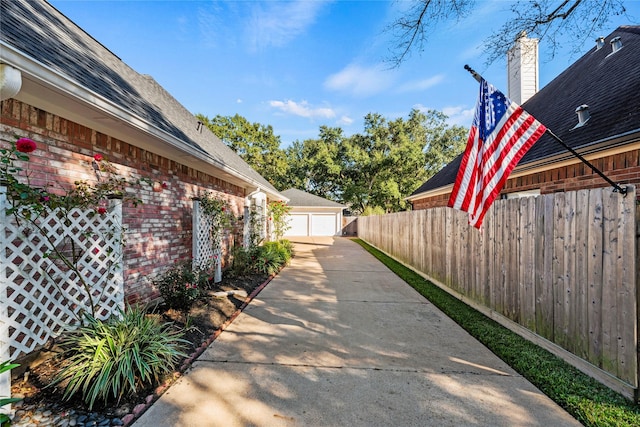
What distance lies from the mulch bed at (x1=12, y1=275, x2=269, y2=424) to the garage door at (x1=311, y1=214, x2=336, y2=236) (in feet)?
65.4

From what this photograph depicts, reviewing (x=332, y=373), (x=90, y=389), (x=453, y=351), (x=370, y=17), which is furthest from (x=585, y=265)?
(x=370, y=17)

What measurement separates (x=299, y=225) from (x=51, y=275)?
22.1m

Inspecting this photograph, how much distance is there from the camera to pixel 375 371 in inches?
120

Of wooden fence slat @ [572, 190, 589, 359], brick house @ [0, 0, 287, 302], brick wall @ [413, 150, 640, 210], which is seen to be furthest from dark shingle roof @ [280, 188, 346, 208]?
wooden fence slat @ [572, 190, 589, 359]

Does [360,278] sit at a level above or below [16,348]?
below

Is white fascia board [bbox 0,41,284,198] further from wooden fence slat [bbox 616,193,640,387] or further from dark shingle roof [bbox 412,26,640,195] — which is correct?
dark shingle roof [bbox 412,26,640,195]

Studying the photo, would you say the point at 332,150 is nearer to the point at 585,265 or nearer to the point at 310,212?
the point at 310,212

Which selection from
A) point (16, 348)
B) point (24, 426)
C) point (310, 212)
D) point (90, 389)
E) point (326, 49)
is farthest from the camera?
point (310, 212)

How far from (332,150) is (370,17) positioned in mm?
24350

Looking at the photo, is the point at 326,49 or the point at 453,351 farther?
the point at 326,49

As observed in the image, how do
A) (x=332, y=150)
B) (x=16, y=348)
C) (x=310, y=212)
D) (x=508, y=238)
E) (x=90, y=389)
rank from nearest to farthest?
(x=90, y=389) → (x=16, y=348) → (x=508, y=238) → (x=310, y=212) → (x=332, y=150)

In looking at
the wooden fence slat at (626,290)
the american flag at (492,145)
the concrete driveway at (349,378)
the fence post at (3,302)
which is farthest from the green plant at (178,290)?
the wooden fence slat at (626,290)

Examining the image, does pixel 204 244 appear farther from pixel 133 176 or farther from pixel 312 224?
pixel 312 224

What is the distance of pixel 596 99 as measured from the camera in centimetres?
572
